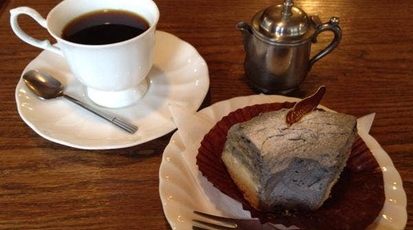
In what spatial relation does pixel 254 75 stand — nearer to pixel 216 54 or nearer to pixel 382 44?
pixel 216 54

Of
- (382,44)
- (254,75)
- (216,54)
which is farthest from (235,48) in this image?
(382,44)

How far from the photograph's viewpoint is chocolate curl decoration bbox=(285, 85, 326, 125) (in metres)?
0.69

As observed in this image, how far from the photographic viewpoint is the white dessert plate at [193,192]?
0.66 meters

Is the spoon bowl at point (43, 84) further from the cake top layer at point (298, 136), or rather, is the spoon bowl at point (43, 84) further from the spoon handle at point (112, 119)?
the cake top layer at point (298, 136)

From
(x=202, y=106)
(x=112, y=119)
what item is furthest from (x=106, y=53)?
(x=202, y=106)

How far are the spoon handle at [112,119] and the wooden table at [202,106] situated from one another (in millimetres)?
43

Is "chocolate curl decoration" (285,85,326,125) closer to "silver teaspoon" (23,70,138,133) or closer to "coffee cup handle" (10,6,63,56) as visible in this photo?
"silver teaspoon" (23,70,138,133)

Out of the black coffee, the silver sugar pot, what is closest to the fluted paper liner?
the silver sugar pot

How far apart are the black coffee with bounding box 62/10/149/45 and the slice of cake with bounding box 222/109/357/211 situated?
13.3 inches

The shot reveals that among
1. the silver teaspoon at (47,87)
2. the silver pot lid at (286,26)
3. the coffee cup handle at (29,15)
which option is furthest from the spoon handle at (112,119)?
the silver pot lid at (286,26)

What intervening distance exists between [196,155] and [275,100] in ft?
0.75

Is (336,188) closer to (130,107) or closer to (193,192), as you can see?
(193,192)

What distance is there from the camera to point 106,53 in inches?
30.9

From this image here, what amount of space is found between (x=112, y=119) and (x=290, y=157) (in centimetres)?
39
